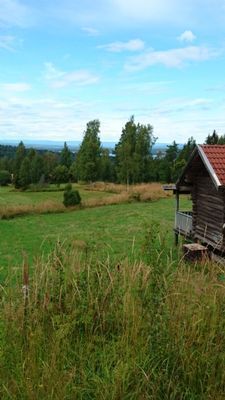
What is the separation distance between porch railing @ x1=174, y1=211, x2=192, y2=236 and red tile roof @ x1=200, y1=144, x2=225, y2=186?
317 centimetres

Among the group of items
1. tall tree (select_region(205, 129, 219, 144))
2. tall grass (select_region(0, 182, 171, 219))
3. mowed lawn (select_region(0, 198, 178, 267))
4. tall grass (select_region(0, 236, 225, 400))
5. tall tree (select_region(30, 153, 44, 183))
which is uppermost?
tall tree (select_region(205, 129, 219, 144))

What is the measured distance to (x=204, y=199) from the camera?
570 inches

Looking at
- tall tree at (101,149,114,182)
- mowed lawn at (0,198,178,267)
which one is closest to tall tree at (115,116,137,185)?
tall tree at (101,149,114,182)

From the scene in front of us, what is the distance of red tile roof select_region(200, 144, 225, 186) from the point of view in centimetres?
1218

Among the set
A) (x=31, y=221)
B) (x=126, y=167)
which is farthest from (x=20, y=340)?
(x=126, y=167)

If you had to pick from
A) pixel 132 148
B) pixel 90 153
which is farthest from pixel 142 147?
pixel 90 153

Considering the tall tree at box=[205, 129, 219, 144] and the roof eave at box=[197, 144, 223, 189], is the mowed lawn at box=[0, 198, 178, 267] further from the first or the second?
the tall tree at box=[205, 129, 219, 144]

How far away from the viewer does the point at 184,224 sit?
52.6 ft

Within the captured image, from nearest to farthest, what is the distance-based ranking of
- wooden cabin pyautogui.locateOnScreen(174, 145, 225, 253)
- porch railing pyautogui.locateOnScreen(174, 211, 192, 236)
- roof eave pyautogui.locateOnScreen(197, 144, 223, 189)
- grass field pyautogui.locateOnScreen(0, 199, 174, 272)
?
roof eave pyautogui.locateOnScreen(197, 144, 223, 189) → wooden cabin pyautogui.locateOnScreen(174, 145, 225, 253) → porch railing pyautogui.locateOnScreen(174, 211, 192, 236) → grass field pyautogui.locateOnScreen(0, 199, 174, 272)

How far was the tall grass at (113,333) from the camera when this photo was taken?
302 cm

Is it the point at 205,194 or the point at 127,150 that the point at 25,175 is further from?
the point at 205,194

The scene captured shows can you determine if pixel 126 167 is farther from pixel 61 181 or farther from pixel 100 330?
pixel 100 330

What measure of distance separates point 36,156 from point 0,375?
5902cm

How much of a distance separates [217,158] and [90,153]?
31.5 metres
